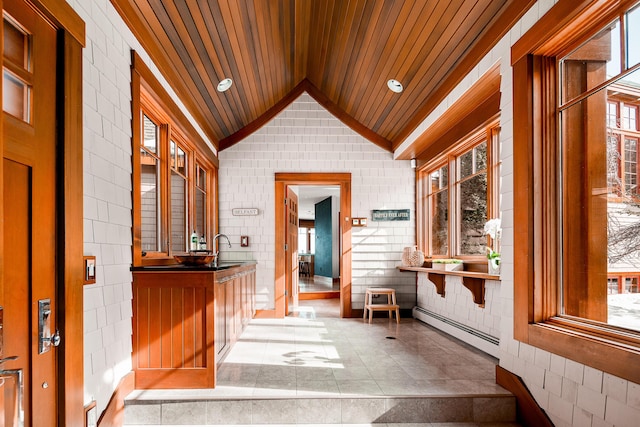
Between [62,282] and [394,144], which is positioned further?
[394,144]

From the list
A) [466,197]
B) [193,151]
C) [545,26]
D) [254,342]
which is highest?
[545,26]

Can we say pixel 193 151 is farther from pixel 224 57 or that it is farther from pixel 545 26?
pixel 545 26

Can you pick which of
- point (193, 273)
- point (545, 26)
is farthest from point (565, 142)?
point (193, 273)

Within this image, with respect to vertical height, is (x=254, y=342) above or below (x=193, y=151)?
below

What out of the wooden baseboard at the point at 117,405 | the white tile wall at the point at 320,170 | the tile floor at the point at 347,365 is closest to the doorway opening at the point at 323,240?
the white tile wall at the point at 320,170

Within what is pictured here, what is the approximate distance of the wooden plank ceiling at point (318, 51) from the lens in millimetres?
3582

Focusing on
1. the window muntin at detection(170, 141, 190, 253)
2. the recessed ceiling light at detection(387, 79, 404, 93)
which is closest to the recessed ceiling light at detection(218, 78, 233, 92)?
the window muntin at detection(170, 141, 190, 253)

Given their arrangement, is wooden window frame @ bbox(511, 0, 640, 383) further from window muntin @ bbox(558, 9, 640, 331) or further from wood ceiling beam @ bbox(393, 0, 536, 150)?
wood ceiling beam @ bbox(393, 0, 536, 150)

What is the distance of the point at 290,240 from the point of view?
23.9ft

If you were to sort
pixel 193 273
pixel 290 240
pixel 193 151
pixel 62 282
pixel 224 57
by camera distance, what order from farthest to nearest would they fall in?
pixel 290 240, pixel 193 151, pixel 224 57, pixel 193 273, pixel 62 282

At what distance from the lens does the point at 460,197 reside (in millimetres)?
5398

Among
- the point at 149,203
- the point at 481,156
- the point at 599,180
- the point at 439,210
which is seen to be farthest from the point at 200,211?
the point at 599,180

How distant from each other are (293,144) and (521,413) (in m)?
4.92

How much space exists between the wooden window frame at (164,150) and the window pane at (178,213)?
0.14 m
